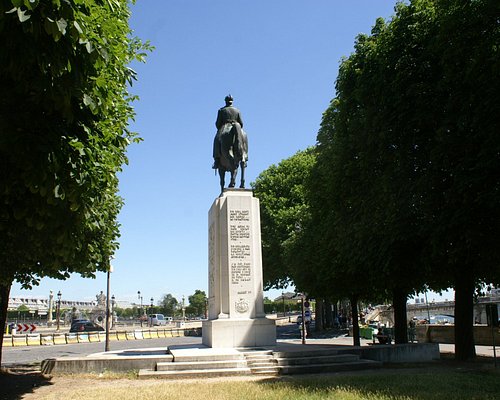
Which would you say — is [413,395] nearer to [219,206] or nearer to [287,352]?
[287,352]

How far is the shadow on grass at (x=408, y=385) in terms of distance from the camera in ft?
32.4

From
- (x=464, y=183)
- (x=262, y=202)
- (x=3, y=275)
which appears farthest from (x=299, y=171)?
(x=3, y=275)

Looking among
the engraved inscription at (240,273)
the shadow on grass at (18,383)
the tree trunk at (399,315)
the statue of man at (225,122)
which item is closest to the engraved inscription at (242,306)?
the engraved inscription at (240,273)

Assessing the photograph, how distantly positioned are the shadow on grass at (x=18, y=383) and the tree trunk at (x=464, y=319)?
14047mm

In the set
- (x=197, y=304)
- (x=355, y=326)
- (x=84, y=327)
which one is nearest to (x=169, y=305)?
(x=197, y=304)

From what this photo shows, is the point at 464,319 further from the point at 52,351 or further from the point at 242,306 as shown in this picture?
the point at 52,351

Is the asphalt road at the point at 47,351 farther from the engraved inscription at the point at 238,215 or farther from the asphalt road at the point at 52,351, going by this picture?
the engraved inscription at the point at 238,215

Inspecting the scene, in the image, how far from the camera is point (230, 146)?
64.1 ft

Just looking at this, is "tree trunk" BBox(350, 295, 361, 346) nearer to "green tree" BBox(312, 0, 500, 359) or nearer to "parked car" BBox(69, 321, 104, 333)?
"green tree" BBox(312, 0, 500, 359)

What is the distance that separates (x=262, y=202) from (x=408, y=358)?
27.2 metres

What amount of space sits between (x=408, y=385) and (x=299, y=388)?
2497 mm

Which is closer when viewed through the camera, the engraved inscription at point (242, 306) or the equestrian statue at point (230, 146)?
the engraved inscription at point (242, 306)

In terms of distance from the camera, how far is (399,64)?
1814cm

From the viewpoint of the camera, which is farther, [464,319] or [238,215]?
[464,319]
